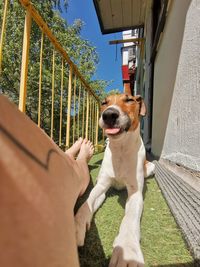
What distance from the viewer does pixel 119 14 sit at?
300 inches

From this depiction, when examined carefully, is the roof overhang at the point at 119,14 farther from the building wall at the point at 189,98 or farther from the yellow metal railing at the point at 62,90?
the building wall at the point at 189,98

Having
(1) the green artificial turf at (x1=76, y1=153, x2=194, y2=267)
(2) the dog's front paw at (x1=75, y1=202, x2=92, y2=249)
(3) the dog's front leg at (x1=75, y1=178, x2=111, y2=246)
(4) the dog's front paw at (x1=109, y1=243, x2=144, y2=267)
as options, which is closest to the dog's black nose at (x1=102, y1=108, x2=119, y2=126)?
(3) the dog's front leg at (x1=75, y1=178, x2=111, y2=246)

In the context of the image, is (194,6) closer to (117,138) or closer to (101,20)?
(117,138)

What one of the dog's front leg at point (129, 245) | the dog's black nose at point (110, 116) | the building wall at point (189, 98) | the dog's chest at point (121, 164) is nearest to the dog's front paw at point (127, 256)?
the dog's front leg at point (129, 245)

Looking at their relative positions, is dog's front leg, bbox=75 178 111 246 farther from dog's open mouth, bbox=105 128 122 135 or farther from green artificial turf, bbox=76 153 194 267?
dog's open mouth, bbox=105 128 122 135

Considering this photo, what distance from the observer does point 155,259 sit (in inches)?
39.6

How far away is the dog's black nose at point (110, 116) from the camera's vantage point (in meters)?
2.02

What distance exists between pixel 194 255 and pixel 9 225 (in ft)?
2.65

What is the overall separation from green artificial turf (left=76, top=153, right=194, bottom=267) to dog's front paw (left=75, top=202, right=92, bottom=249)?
0.03 m

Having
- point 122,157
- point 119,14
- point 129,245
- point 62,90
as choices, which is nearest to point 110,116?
point 122,157

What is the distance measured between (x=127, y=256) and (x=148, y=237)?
244 mm

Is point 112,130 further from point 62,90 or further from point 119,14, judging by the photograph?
point 119,14

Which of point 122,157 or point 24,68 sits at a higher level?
point 24,68

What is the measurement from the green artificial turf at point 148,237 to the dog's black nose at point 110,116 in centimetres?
62
